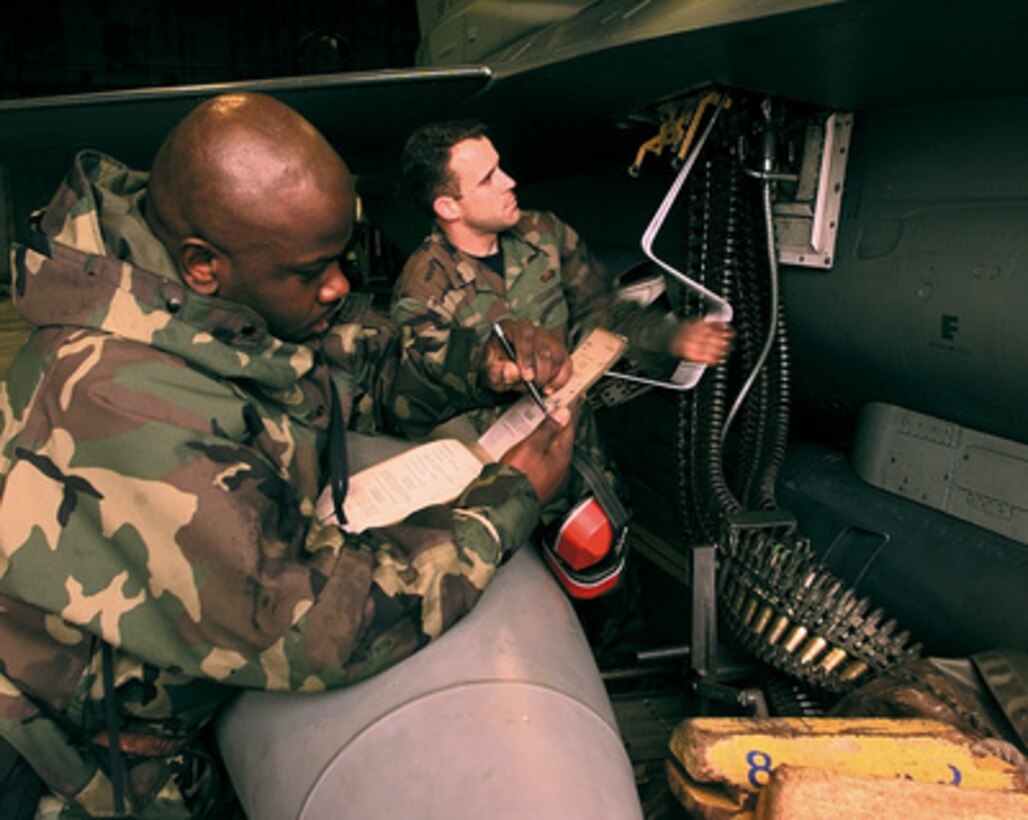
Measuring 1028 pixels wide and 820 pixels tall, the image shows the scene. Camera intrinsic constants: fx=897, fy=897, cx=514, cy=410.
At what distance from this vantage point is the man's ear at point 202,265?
1197 mm

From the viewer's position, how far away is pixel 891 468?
197 centimetres

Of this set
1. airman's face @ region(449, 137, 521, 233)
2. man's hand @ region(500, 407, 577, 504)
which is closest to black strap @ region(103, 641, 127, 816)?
man's hand @ region(500, 407, 577, 504)

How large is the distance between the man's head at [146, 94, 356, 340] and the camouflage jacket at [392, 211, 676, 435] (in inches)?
26.1

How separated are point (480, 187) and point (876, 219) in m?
0.99

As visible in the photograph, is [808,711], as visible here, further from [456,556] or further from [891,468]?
[456,556]

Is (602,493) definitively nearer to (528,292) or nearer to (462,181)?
(528,292)

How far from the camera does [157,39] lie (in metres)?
8.16

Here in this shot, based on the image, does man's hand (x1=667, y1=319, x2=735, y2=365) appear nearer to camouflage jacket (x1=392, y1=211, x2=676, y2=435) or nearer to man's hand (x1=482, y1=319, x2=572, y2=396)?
camouflage jacket (x1=392, y1=211, x2=676, y2=435)

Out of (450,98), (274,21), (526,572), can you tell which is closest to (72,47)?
(274,21)

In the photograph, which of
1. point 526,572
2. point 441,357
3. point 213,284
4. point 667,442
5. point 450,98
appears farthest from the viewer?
point 667,442

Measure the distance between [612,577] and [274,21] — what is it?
8.35 metres

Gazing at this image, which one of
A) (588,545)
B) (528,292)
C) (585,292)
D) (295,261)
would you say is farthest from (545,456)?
(585,292)

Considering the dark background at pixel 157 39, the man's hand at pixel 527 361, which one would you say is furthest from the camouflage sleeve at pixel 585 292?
the dark background at pixel 157 39

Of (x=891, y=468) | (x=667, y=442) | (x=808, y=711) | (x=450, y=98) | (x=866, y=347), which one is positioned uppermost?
(x=450, y=98)
